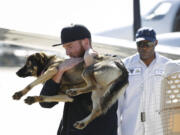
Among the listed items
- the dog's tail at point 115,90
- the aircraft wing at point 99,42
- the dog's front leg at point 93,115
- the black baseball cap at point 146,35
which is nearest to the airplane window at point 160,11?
the aircraft wing at point 99,42

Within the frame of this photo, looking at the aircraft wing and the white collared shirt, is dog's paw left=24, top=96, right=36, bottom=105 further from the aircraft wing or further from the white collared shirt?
the aircraft wing

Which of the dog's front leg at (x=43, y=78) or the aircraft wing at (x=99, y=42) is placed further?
the aircraft wing at (x=99, y=42)

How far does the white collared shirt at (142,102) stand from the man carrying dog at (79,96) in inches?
34.8

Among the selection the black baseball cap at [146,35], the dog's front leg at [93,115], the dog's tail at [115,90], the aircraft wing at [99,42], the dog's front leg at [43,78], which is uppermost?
the dog's front leg at [43,78]

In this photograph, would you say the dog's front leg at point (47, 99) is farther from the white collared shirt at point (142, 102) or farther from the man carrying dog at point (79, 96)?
the white collared shirt at point (142, 102)

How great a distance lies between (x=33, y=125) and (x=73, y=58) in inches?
295

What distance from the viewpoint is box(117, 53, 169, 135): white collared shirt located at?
507 cm

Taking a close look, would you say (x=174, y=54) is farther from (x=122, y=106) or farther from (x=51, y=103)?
(x=51, y=103)

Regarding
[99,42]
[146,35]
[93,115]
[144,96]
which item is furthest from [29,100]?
[99,42]

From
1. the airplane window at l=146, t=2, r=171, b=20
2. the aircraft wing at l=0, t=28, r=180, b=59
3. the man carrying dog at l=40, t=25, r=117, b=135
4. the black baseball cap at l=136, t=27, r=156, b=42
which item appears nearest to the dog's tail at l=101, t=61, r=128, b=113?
the man carrying dog at l=40, t=25, r=117, b=135

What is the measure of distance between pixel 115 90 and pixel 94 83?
14 centimetres

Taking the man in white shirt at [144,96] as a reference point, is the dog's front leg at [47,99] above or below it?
above

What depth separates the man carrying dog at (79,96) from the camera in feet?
12.9

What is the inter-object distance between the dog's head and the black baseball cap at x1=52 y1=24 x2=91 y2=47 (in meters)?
0.23
